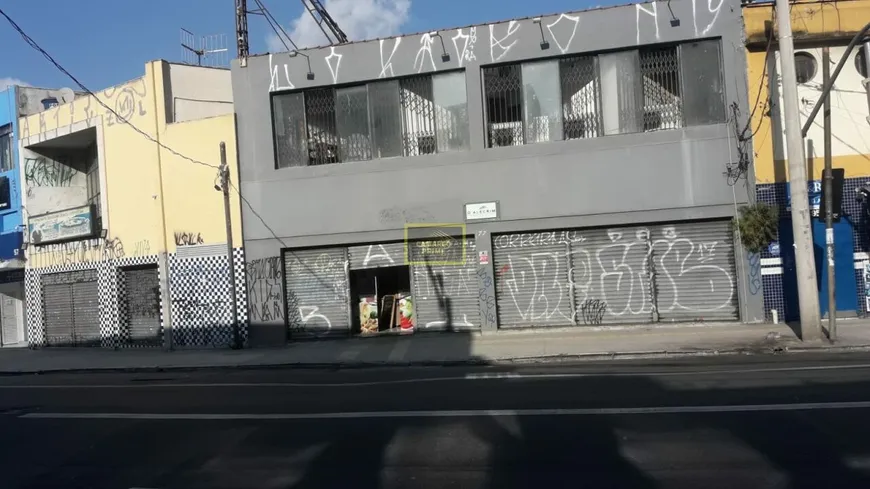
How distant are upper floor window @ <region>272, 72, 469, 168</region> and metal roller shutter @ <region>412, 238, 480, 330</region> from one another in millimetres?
2894

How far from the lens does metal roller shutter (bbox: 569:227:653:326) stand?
50.5ft

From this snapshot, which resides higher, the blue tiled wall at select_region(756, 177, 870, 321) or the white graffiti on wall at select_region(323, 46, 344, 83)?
the white graffiti on wall at select_region(323, 46, 344, 83)

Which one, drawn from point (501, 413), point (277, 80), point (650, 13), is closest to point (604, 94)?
point (650, 13)

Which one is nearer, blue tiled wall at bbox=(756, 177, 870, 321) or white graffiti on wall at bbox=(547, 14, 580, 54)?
blue tiled wall at bbox=(756, 177, 870, 321)

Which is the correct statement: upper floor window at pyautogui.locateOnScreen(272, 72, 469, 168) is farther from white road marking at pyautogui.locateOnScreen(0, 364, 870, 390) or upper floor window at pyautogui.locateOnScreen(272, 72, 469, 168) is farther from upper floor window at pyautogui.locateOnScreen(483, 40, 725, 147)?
white road marking at pyautogui.locateOnScreen(0, 364, 870, 390)

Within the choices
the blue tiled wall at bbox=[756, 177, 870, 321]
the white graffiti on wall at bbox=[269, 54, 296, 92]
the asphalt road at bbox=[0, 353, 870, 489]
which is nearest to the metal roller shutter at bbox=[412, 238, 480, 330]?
the asphalt road at bbox=[0, 353, 870, 489]

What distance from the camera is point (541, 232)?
52.1ft

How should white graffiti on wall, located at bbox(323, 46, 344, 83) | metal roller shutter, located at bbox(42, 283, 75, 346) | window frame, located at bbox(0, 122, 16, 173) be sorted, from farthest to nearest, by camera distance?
window frame, located at bbox(0, 122, 16, 173)
metal roller shutter, located at bbox(42, 283, 75, 346)
white graffiti on wall, located at bbox(323, 46, 344, 83)

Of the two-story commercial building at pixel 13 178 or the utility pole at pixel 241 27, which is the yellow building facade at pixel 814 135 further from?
the two-story commercial building at pixel 13 178

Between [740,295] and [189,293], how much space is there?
45.4 feet

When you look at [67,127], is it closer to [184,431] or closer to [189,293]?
[189,293]

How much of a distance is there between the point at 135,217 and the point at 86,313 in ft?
13.0

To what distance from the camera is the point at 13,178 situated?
21.7 m

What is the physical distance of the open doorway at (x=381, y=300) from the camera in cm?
1703
